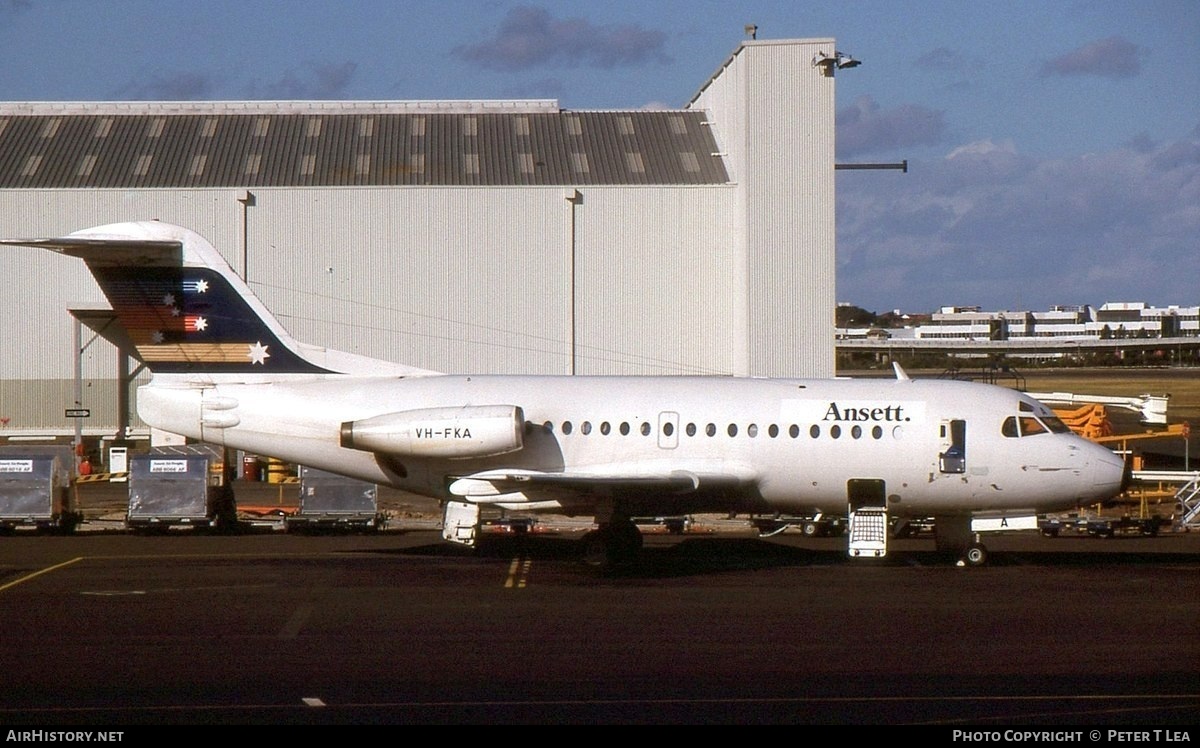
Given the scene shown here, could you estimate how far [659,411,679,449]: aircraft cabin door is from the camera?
21.5m

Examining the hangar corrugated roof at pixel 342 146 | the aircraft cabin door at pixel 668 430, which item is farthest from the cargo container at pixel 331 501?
the hangar corrugated roof at pixel 342 146

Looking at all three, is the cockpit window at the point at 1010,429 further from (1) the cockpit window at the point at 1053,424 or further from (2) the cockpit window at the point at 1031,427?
(1) the cockpit window at the point at 1053,424

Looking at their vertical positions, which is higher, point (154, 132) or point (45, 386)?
point (154, 132)

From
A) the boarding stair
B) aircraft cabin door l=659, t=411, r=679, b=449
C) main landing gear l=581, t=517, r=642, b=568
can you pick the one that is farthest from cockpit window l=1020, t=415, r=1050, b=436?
the boarding stair

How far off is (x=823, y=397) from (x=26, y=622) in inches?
486

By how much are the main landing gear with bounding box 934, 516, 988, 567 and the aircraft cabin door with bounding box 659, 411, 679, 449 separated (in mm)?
4736

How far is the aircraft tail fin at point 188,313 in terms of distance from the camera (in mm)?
22078

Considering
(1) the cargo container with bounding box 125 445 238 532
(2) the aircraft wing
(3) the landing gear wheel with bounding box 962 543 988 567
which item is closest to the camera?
(2) the aircraft wing

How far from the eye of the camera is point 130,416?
133ft

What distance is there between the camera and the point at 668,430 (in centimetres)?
2158

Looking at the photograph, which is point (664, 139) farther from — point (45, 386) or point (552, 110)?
point (45, 386)

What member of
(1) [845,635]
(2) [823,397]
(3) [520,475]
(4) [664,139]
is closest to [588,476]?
(3) [520,475]

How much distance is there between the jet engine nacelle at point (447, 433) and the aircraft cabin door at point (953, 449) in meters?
6.74

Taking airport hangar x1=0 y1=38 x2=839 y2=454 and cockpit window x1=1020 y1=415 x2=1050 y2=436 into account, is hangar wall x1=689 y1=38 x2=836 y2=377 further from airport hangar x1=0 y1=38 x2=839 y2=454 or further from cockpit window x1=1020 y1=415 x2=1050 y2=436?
cockpit window x1=1020 y1=415 x2=1050 y2=436
